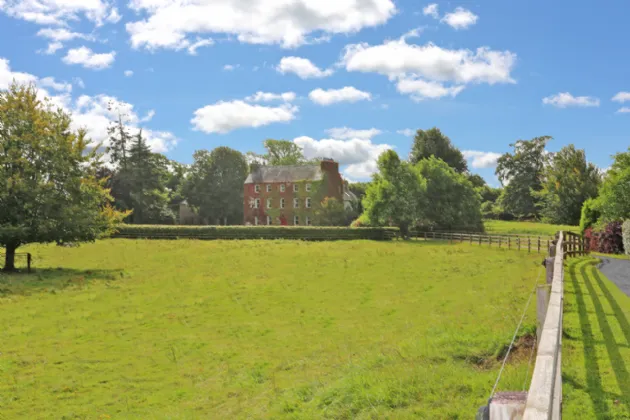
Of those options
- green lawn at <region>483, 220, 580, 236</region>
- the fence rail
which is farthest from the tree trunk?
green lawn at <region>483, 220, 580, 236</region>

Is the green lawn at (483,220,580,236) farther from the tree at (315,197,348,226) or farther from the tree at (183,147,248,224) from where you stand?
the tree at (183,147,248,224)

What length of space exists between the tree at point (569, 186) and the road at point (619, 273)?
49536 mm

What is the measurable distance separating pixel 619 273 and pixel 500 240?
2123cm

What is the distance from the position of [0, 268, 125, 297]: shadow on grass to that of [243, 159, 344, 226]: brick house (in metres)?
49.5

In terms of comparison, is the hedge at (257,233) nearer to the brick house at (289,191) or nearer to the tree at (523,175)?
the brick house at (289,191)

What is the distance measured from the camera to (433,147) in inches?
3342

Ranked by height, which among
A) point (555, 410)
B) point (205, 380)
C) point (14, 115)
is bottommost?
point (205, 380)

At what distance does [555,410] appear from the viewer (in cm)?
273

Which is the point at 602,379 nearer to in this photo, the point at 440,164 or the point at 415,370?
the point at 415,370

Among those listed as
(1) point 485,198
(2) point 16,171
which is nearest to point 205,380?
(2) point 16,171

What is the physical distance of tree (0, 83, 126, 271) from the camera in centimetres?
2653

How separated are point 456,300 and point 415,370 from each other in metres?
8.69

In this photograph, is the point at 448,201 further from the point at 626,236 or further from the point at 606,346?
the point at 606,346

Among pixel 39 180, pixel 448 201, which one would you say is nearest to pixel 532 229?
pixel 448 201
